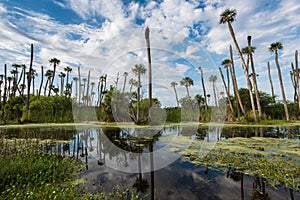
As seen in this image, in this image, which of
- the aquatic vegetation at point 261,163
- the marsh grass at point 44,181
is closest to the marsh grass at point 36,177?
the marsh grass at point 44,181

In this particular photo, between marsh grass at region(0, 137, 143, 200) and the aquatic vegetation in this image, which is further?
Result: the aquatic vegetation

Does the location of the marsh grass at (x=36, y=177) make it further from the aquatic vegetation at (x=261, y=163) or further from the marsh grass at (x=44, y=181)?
the aquatic vegetation at (x=261, y=163)

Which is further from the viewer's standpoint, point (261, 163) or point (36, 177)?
point (261, 163)

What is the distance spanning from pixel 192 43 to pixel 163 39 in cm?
162

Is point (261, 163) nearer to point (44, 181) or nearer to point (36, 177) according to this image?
point (44, 181)

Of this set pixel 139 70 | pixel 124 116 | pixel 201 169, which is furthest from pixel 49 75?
pixel 201 169

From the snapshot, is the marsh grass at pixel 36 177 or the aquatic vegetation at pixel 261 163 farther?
the aquatic vegetation at pixel 261 163

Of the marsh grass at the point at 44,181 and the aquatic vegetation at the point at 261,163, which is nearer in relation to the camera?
the marsh grass at the point at 44,181

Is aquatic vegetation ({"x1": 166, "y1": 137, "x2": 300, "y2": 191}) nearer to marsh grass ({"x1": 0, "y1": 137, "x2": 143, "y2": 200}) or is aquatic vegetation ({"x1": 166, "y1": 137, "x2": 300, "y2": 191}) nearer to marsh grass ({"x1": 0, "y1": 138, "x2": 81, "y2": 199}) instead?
marsh grass ({"x1": 0, "y1": 137, "x2": 143, "y2": 200})

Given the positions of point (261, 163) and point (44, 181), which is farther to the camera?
point (261, 163)

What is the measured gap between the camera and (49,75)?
35125mm

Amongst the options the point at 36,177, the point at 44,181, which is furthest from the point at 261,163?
the point at 36,177

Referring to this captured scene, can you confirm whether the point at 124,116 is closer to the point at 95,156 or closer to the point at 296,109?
the point at 95,156

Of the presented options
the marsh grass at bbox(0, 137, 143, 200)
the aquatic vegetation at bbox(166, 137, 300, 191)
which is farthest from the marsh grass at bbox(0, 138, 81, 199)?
the aquatic vegetation at bbox(166, 137, 300, 191)
